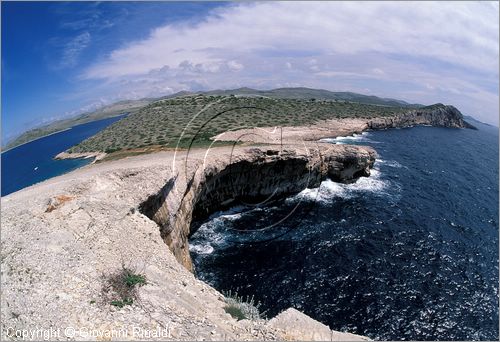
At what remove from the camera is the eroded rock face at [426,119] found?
5733 inches

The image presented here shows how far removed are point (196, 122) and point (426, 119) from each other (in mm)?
132372

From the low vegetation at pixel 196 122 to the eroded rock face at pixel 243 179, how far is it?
872cm

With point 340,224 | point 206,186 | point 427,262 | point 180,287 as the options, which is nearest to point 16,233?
→ point 180,287

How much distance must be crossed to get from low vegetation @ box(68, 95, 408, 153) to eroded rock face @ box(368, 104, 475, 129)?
7.28m

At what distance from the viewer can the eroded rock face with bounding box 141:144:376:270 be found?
3822 centimetres

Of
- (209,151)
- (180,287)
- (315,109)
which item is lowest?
(180,287)

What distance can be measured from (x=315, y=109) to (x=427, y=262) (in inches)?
4631

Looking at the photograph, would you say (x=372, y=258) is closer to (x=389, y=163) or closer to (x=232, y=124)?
(x=389, y=163)

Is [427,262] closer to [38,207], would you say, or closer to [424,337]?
[424,337]

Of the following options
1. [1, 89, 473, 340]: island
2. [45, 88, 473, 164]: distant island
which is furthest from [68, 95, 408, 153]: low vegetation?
[1, 89, 473, 340]: island

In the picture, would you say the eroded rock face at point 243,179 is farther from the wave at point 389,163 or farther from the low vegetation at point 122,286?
the wave at point 389,163

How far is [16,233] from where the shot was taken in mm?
24062

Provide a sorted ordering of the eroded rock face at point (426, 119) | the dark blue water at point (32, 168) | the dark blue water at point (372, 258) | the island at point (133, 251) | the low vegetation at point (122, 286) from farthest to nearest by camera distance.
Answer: the eroded rock face at point (426, 119)
the dark blue water at point (32, 168)
the dark blue water at point (372, 258)
the low vegetation at point (122, 286)
the island at point (133, 251)

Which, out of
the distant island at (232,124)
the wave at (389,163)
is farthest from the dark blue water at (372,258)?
the distant island at (232,124)
